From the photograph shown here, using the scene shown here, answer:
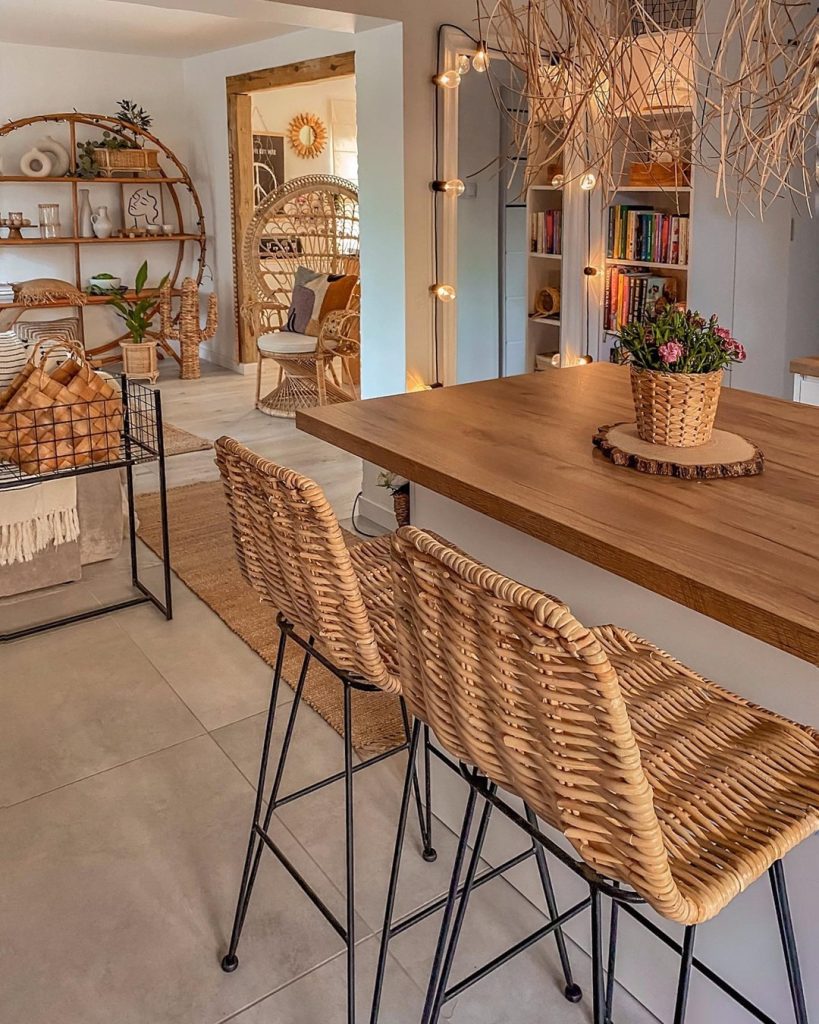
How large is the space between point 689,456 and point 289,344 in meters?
4.77

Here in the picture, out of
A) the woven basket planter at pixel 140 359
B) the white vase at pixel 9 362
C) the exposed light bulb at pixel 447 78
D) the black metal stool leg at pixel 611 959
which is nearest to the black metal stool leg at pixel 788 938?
the black metal stool leg at pixel 611 959

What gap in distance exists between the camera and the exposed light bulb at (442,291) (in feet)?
12.8

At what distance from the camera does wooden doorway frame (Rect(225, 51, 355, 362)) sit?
6590 mm

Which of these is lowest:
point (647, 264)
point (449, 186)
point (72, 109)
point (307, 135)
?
point (647, 264)

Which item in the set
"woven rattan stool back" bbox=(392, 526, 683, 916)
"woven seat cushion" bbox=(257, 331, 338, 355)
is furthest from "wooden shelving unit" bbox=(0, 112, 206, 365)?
"woven rattan stool back" bbox=(392, 526, 683, 916)

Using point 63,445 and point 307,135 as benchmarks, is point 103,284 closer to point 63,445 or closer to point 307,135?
point 307,135

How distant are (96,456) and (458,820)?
1674mm

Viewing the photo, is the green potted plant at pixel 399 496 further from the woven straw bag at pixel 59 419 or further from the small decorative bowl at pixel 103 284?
the small decorative bowl at pixel 103 284

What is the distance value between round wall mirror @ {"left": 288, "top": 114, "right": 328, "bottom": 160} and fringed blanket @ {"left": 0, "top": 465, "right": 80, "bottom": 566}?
17.8ft

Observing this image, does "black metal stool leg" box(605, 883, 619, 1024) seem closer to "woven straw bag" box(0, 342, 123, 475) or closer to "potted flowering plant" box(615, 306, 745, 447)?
"potted flowering plant" box(615, 306, 745, 447)

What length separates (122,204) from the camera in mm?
7812

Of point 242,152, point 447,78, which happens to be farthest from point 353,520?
point 242,152

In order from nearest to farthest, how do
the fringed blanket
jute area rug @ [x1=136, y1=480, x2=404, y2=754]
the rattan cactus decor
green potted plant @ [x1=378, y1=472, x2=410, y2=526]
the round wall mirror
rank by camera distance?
jute area rug @ [x1=136, y1=480, x2=404, y2=754]
the fringed blanket
green potted plant @ [x1=378, y1=472, x2=410, y2=526]
the rattan cactus decor
the round wall mirror

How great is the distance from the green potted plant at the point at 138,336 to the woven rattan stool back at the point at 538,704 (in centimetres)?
656
